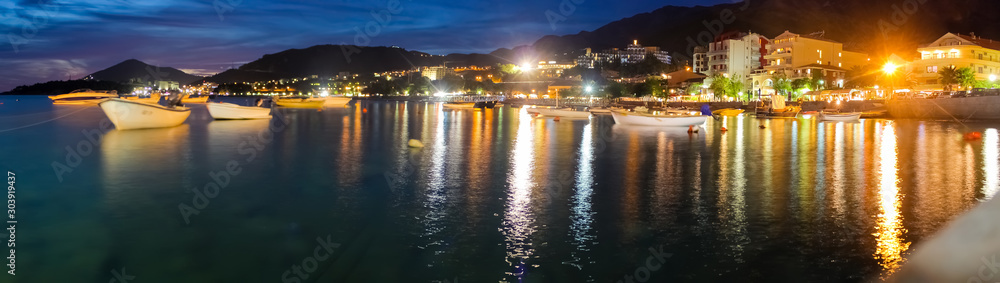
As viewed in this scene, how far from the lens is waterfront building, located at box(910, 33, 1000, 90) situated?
6750 centimetres

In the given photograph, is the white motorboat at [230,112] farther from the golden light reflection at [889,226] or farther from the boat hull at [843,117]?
the boat hull at [843,117]

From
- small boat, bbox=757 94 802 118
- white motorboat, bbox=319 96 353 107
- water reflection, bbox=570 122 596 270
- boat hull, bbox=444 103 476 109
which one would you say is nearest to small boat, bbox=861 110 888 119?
small boat, bbox=757 94 802 118

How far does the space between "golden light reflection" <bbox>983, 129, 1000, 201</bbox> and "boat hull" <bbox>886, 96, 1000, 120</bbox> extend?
23.2m

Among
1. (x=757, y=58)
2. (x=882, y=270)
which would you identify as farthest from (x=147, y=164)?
(x=757, y=58)

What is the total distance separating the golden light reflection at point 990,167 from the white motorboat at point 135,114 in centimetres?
3386

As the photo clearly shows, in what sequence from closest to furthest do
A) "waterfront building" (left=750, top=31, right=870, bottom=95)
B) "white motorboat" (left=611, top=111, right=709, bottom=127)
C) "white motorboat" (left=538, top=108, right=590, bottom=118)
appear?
1. "white motorboat" (left=611, top=111, right=709, bottom=127)
2. "white motorboat" (left=538, top=108, right=590, bottom=118)
3. "waterfront building" (left=750, top=31, right=870, bottom=95)

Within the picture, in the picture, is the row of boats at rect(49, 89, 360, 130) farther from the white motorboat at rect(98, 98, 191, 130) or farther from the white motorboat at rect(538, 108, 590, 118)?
the white motorboat at rect(538, 108, 590, 118)

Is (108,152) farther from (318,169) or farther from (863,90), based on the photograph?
(863,90)

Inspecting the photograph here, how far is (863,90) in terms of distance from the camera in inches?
2813

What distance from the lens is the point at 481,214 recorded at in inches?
452

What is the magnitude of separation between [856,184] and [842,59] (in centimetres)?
8876

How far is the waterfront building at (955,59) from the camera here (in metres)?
67.5

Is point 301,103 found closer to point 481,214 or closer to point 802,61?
point 802,61

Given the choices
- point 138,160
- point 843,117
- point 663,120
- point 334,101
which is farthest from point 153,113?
point 334,101
